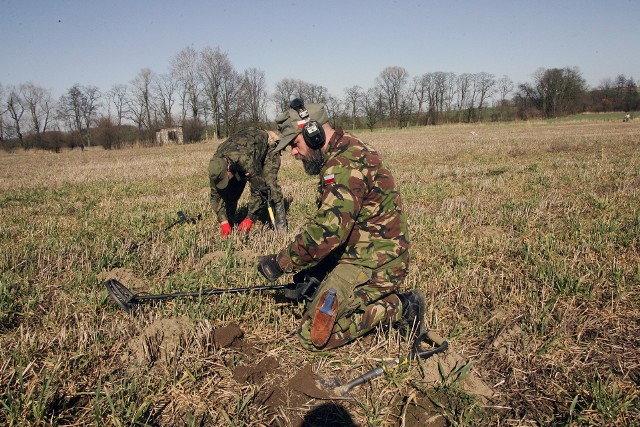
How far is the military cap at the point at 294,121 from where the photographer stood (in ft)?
11.9

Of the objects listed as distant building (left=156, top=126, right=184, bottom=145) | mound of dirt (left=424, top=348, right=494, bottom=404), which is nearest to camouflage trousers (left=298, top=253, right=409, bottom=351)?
mound of dirt (left=424, top=348, right=494, bottom=404)

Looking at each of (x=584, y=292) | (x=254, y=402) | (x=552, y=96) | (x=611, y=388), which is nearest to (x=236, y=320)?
(x=254, y=402)

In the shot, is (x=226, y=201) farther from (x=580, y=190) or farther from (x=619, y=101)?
(x=619, y=101)

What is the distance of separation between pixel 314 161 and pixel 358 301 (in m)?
1.31

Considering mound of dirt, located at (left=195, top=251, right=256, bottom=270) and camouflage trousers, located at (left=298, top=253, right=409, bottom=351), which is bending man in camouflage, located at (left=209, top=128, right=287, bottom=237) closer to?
mound of dirt, located at (left=195, top=251, right=256, bottom=270)

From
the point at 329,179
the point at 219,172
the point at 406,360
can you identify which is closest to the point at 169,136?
the point at 219,172

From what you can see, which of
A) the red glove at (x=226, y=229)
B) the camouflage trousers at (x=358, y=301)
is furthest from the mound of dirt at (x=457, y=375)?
the red glove at (x=226, y=229)

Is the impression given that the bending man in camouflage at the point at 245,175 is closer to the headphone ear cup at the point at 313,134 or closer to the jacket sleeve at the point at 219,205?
the jacket sleeve at the point at 219,205

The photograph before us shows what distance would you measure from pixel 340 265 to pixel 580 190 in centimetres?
756

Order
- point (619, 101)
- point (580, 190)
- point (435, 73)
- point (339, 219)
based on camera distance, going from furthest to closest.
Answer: point (435, 73) < point (619, 101) < point (580, 190) < point (339, 219)

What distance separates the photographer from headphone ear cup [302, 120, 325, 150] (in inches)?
138

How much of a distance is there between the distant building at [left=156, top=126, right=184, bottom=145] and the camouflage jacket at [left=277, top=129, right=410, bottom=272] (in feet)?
159

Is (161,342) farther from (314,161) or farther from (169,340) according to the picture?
(314,161)

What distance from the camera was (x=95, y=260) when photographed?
544 cm
